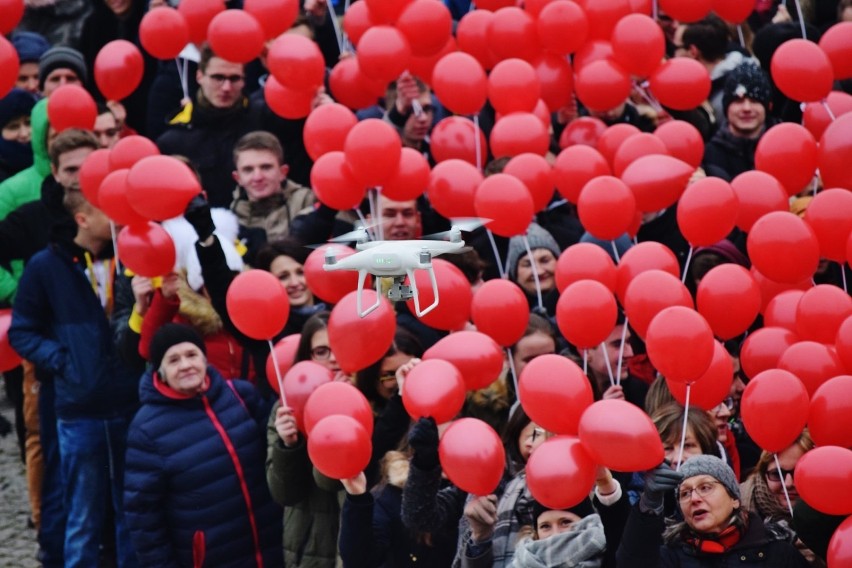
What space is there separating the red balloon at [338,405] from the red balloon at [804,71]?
2875 millimetres

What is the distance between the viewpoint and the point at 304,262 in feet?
26.1

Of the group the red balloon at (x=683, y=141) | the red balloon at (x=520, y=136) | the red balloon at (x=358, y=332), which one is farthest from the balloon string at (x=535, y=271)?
the red balloon at (x=358, y=332)

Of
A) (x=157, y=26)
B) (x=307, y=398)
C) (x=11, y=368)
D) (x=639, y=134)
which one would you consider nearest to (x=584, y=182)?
(x=639, y=134)

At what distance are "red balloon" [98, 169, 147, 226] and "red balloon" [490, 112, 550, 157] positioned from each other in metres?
1.87

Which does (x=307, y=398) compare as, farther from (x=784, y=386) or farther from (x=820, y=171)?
(x=820, y=171)

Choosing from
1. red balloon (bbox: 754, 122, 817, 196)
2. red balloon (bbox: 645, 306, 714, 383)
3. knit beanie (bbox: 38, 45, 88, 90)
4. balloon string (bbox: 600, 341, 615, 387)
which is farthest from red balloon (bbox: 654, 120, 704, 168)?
knit beanie (bbox: 38, 45, 88, 90)

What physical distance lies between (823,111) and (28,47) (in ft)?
15.3

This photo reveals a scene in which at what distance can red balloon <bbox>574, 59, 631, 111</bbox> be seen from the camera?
28.0 ft

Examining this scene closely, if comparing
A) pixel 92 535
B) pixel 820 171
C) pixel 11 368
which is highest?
pixel 820 171

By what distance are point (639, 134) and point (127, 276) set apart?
2.56 metres

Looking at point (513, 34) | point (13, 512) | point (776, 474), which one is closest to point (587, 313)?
point (776, 474)

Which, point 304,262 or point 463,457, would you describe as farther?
point 304,262

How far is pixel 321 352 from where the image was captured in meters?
7.37

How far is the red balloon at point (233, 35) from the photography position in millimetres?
8773
